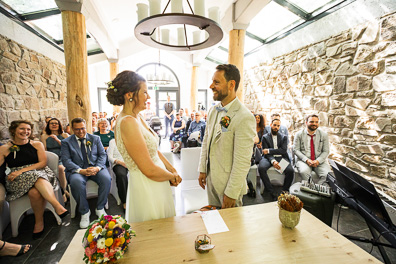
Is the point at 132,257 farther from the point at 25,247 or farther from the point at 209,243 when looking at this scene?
the point at 25,247

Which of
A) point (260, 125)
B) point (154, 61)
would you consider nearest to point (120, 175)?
point (260, 125)

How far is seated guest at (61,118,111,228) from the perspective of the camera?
2.25 meters

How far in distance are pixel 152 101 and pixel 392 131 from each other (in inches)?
348

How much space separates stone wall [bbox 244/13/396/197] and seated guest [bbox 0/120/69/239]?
3.91 m

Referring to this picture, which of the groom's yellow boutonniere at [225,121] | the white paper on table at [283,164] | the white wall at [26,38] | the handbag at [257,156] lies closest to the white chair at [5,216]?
the groom's yellow boutonniere at [225,121]

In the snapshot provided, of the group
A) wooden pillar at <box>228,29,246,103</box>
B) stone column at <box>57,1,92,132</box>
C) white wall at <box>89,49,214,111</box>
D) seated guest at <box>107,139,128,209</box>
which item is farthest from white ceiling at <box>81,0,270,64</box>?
white wall at <box>89,49,214,111</box>

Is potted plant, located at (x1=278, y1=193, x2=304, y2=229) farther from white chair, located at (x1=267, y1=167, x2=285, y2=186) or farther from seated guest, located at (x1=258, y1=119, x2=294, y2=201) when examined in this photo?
white chair, located at (x1=267, y1=167, x2=285, y2=186)

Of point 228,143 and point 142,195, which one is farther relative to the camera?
point 228,143

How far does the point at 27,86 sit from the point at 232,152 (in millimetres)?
4008

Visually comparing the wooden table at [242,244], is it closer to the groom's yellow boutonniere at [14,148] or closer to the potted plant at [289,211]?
the potted plant at [289,211]

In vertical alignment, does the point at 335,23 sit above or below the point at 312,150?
above

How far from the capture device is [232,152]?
1.39 m

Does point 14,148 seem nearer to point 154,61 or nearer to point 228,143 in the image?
point 228,143

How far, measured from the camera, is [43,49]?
3936 mm
